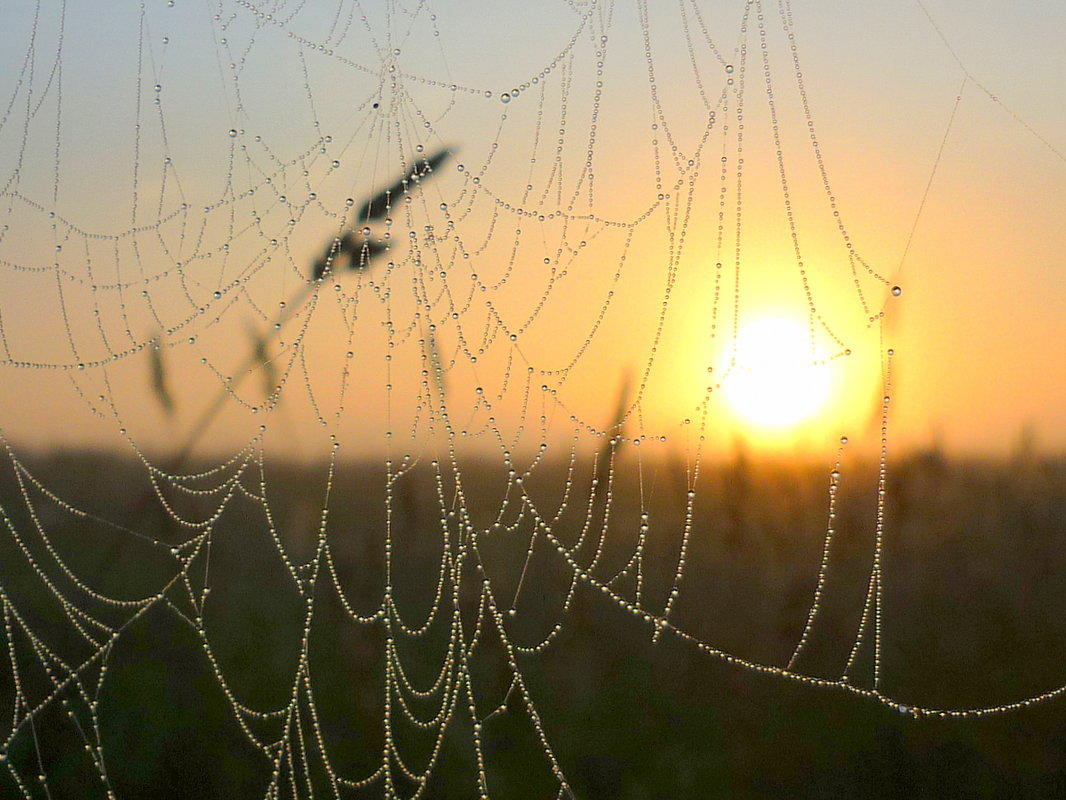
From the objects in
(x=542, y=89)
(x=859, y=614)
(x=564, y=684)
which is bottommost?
(x=564, y=684)

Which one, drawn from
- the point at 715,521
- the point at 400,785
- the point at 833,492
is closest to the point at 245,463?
the point at 400,785

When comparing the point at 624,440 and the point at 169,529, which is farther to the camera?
the point at 169,529

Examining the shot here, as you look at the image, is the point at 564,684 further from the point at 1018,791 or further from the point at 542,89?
the point at 542,89

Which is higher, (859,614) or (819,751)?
(859,614)

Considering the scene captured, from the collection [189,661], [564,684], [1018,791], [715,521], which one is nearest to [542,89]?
[715,521]

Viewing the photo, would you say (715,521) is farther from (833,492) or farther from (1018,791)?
(1018,791)

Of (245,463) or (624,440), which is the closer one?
(624,440)

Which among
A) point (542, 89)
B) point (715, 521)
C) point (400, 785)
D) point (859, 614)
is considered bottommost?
point (400, 785)
